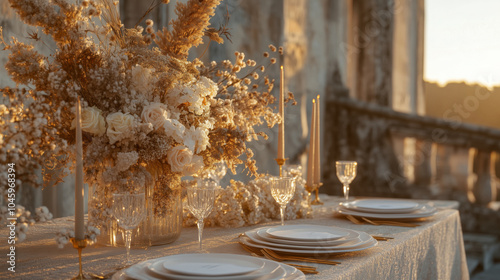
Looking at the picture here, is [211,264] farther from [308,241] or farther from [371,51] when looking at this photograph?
[371,51]

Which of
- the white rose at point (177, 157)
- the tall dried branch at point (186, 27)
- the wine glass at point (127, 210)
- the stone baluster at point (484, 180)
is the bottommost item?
the stone baluster at point (484, 180)

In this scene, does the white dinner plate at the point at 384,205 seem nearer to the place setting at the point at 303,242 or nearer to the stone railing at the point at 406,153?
the place setting at the point at 303,242

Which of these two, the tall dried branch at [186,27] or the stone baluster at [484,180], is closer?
the tall dried branch at [186,27]

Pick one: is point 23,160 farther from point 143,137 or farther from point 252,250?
point 252,250

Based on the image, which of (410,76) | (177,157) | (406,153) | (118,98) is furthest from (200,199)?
(410,76)

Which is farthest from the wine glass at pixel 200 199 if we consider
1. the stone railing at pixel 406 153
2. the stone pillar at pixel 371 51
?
the stone pillar at pixel 371 51

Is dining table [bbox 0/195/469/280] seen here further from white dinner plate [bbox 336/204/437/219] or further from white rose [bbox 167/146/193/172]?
white rose [bbox 167/146/193/172]

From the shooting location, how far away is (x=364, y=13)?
21.3ft

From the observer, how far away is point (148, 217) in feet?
4.81

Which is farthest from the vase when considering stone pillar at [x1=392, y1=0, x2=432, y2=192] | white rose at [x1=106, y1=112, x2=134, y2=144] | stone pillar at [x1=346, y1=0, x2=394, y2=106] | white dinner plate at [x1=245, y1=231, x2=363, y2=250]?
stone pillar at [x1=346, y1=0, x2=394, y2=106]

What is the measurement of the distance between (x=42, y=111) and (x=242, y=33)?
279 cm

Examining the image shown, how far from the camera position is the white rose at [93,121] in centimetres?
136

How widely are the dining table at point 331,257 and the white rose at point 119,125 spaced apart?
0.97 ft

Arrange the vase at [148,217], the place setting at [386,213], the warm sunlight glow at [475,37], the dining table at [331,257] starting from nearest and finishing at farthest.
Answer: the dining table at [331,257], the vase at [148,217], the place setting at [386,213], the warm sunlight glow at [475,37]
